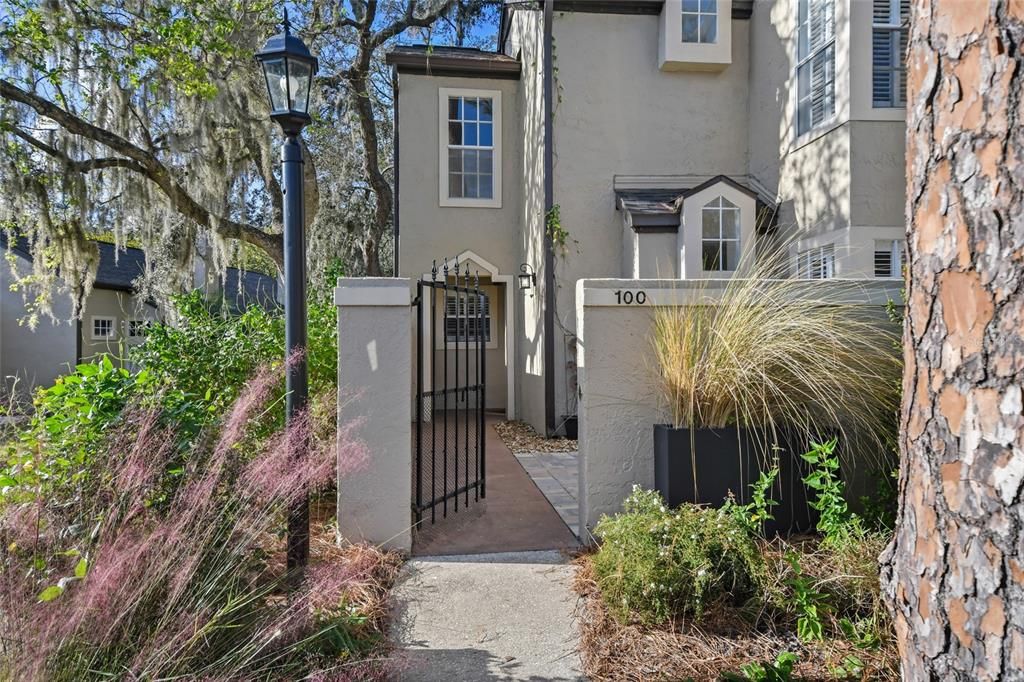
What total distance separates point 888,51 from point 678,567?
19.8 feet

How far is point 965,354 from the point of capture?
1328mm

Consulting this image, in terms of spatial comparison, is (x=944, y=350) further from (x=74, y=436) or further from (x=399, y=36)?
(x=399, y=36)

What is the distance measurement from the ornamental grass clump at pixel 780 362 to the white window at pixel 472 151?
690 cm

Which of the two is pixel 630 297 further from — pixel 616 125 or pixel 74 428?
pixel 616 125

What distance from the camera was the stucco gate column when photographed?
13.1 feet

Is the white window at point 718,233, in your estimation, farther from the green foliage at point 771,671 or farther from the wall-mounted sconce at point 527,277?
the green foliage at point 771,671

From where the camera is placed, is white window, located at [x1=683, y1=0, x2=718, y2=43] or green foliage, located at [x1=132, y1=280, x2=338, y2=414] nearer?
green foliage, located at [x1=132, y1=280, x2=338, y2=414]

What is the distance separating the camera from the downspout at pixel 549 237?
8.32 meters

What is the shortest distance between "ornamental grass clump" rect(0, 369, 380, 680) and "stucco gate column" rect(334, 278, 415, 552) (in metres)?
0.96

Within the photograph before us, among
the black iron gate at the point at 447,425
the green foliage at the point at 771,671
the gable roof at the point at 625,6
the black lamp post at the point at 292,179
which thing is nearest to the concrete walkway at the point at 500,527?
the black iron gate at the point at 447,425

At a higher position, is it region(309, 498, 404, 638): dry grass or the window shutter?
the window shutter

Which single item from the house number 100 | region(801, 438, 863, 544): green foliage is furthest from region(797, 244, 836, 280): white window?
region(801, 438, 863, 544): green foliage

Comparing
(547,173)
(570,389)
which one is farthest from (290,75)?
(570,389)

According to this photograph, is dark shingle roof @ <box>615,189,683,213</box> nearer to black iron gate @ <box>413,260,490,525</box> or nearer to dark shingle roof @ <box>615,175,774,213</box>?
dark shingle roof @ <box>615,175,774,213</box>
